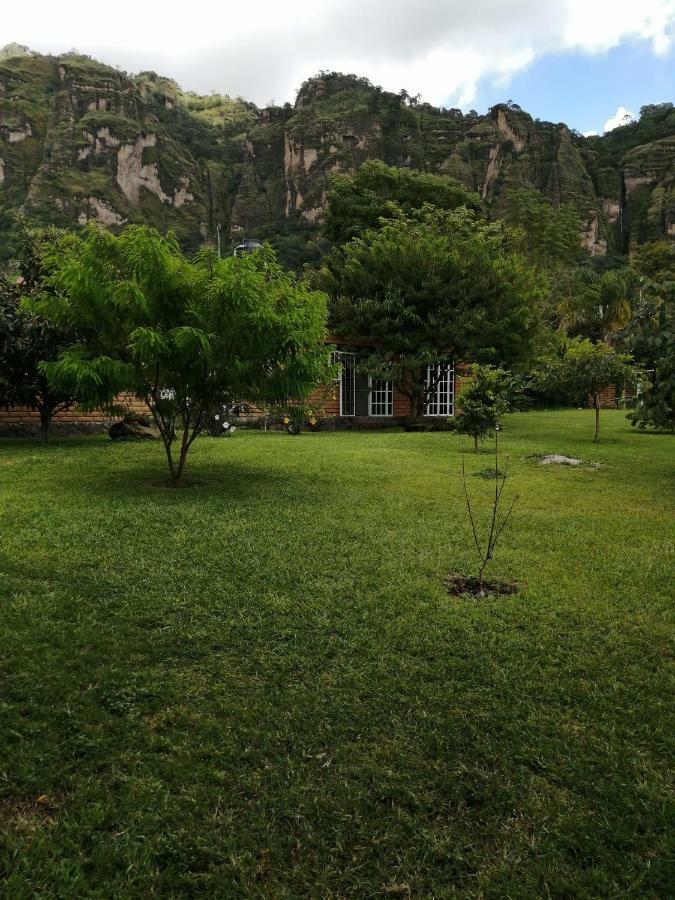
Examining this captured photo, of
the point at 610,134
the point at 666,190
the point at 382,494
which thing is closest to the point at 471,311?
the point at 382,494

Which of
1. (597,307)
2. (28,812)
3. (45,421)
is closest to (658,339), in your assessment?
(28,812)

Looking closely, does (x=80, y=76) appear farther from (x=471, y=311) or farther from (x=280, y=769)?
(x=280, y=769)

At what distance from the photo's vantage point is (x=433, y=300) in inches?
727

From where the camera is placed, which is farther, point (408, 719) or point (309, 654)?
point (309, 654)

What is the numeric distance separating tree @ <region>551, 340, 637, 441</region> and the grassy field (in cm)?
831

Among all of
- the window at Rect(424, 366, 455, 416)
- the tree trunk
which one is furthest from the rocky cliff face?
the tree trunk

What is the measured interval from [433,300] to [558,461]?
369 inches

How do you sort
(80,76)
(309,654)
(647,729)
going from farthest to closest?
1. (80,76)
2. (309,654)
3. (647,729)

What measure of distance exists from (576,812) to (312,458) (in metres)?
8.93

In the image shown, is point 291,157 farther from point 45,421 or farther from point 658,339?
point 658,339

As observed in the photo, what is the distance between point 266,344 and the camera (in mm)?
7055

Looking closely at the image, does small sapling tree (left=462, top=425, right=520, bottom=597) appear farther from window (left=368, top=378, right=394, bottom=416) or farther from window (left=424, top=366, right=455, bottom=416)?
window (left=424, top=366, right=455, bottom=416)

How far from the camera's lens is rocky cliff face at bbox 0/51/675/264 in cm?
7150

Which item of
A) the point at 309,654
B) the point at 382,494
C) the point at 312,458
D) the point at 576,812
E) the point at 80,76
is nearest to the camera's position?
the point at 576,812
